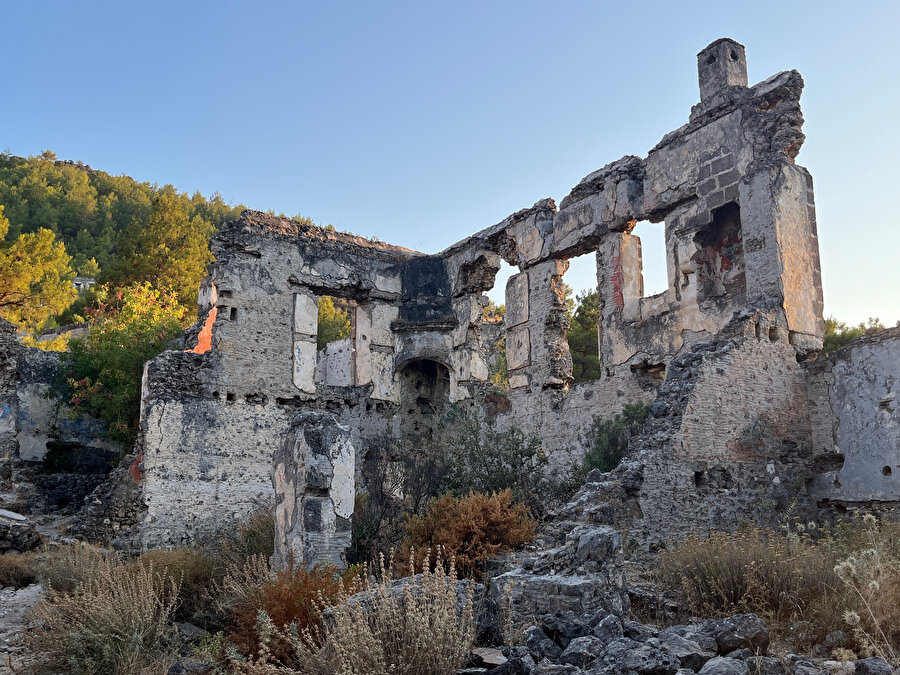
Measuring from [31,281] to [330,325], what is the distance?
1011cm

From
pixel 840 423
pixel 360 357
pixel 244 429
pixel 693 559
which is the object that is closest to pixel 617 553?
pixel 693 559

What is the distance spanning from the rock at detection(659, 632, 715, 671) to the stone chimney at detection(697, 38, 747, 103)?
9167mm

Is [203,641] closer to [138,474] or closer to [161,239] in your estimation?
[138,474]

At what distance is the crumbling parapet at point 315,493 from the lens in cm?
732

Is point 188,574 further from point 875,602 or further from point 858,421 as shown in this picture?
point 858,421

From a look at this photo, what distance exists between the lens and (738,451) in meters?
8.94

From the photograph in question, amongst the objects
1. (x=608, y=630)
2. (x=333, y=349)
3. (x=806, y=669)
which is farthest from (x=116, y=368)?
(x=806, y=669)

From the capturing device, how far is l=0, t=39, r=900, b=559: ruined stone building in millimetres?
8719

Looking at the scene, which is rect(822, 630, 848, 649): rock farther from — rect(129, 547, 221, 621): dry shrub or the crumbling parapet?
rect(129, 547, 221, 621): dry shrub

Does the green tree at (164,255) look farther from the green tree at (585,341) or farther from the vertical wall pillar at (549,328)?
the vertical wall pillar at (549,328)

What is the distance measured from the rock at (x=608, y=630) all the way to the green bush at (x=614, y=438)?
5.76 metres

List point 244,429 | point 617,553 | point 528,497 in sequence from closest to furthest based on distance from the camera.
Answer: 1. point 617,553
2. point 528,497
3. point 244,429

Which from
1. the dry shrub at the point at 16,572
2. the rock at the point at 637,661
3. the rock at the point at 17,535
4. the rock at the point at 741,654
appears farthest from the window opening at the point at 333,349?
the rock at the point at 741,654

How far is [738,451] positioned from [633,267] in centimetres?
441
